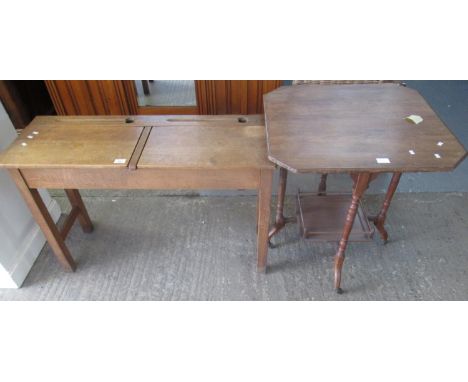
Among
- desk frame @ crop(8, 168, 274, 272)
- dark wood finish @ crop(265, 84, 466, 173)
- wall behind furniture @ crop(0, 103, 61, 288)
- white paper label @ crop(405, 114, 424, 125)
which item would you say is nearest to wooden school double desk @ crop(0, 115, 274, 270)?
desk frame @ crop(8, 168, 274, 272)

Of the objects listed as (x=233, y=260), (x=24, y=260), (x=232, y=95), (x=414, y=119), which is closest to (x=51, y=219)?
(x=24, y=260)

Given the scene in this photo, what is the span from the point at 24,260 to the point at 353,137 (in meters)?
2.02

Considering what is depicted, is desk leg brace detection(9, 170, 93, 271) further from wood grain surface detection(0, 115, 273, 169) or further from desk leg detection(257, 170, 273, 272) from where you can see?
desk leg detection(257, 170, 273, 272)

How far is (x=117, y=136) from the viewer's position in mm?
1646

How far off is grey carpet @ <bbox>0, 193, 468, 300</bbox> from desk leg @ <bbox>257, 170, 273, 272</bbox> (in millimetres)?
154

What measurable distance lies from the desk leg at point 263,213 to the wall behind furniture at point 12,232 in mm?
1438

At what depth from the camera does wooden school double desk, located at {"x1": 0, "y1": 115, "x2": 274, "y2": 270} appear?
147cm

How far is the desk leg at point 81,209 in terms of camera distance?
2072 millimetres

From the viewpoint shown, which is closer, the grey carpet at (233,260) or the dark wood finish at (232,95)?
the grey carpet at (233,260)

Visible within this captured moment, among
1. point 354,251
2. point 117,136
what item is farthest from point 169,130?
point 354,251

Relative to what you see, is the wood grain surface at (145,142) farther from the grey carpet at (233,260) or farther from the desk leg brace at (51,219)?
the grey carpet at (233,260)

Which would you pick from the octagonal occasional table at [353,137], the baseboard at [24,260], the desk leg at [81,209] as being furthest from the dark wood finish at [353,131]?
the baseboard at [24,260]

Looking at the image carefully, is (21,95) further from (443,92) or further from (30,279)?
(443,92)

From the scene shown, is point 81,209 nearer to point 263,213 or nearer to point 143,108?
point 143,108
